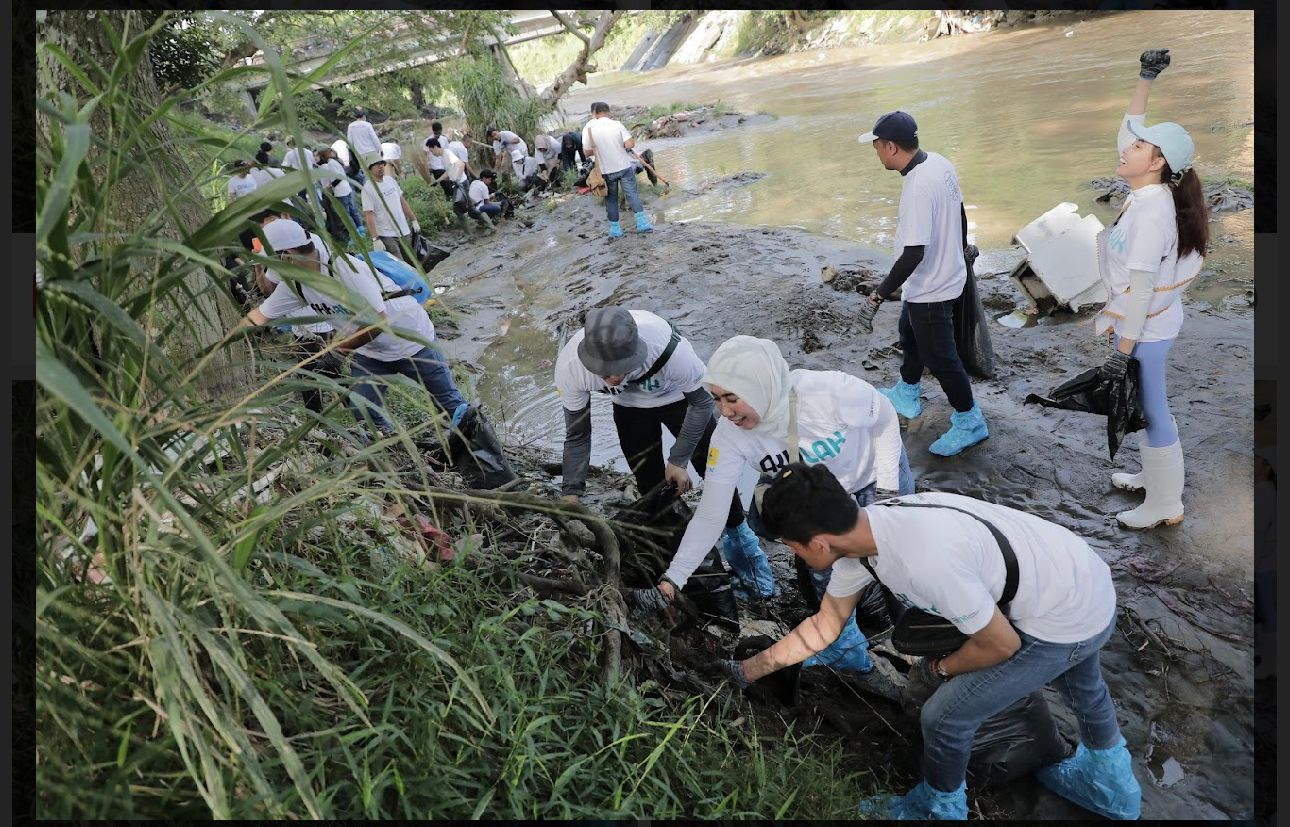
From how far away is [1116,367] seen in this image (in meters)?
3.54

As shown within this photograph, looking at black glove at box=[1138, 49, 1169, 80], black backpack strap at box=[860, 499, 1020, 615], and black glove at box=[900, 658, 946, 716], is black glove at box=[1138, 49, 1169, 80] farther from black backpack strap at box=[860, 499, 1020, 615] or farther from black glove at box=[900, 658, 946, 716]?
black glove at box=[900, 658, 946, 716]

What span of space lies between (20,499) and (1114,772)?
10.1 ft

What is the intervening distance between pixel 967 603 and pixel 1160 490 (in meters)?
2.18

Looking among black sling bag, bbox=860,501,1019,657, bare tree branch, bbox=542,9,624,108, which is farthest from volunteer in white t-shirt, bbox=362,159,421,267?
bare tree branch, bbox=542,9,624,108

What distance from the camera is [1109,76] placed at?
15.0 meters

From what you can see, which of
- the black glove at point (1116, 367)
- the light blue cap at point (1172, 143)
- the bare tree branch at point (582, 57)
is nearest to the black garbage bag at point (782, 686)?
the black glove at point (1116, 367)

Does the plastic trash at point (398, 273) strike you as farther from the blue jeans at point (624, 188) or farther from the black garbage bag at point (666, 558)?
the blue jeans at point (624, 188)

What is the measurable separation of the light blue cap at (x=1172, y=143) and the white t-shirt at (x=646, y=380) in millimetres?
2083

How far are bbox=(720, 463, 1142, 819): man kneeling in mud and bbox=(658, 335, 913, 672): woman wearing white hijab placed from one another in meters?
0.58

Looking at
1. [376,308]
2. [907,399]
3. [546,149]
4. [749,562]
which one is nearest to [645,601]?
[749,562]

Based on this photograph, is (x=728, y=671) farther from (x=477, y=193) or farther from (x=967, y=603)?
(x=477, y=193)

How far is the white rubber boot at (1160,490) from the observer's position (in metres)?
3.66

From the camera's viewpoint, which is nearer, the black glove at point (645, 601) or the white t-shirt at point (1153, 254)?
the black glove at point (645, 601)

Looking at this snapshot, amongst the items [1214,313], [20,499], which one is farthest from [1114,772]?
[1214,313]
